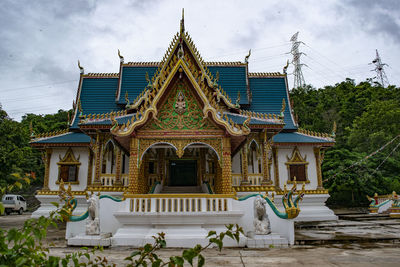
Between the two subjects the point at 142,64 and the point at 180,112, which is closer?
the point at 180,112

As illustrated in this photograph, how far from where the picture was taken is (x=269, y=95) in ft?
58.8

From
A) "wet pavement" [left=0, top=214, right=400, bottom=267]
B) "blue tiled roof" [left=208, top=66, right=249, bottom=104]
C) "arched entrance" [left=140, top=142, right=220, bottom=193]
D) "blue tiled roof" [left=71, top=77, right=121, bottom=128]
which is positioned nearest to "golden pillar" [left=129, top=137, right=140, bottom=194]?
"wet pavement" [left=0, top=214, right=400, bottom=267]

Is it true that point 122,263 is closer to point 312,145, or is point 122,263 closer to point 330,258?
point 330,258

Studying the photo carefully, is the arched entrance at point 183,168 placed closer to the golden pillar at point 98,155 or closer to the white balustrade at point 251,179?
the white balustrade at point 251,179

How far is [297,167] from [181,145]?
30.5 feet

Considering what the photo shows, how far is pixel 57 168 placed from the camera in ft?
52.1

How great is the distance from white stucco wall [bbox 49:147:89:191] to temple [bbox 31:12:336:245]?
55mm

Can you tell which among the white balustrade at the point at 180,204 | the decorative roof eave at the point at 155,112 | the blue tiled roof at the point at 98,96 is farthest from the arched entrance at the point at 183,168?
the blue tiled roof at the point at 98,96

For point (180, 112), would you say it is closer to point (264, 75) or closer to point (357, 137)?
point (264, 75)

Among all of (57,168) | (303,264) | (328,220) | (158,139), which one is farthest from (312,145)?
(57,168)

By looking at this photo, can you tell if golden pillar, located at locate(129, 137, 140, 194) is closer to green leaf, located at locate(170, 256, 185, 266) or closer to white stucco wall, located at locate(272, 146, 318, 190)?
green leaf, located at locate(170, 256, 185, 266)

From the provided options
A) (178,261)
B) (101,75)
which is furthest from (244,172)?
(101,75)

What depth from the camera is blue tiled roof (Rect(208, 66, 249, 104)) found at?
1704cm

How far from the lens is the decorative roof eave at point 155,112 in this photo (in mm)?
8883
